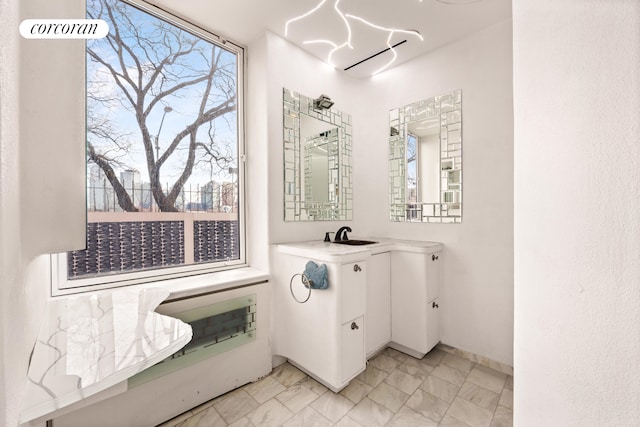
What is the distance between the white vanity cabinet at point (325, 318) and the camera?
1696 mm

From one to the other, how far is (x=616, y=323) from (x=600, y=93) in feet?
1.61

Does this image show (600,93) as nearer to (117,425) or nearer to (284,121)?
(284,121)

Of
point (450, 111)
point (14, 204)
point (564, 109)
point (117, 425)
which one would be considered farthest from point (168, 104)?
point (450, 111)

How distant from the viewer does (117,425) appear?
1372 mm

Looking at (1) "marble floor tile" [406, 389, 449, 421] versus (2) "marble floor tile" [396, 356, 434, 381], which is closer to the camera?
(1) "marble floor tile" [406, 389, 449, 421]

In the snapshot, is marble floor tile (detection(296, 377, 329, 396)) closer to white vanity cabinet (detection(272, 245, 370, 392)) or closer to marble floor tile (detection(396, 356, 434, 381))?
white vanity cabinet (detection(272, 245, 370, 392))

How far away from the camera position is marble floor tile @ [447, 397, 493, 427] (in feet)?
4.94

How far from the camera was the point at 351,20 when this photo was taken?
6.46ft

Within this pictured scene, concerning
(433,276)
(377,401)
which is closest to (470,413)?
(377,401)

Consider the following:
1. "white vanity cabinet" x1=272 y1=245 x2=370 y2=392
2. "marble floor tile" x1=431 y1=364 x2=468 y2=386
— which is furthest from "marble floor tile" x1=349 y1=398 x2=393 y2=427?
"marble floor tile" x1=431 y1=364 x2=468 y2=386

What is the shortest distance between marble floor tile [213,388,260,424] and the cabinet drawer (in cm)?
83

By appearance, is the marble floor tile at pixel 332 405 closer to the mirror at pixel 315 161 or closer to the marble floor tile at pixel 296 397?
the marble floor tile at pixel 296 397

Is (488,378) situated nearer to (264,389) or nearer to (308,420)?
(308,420)

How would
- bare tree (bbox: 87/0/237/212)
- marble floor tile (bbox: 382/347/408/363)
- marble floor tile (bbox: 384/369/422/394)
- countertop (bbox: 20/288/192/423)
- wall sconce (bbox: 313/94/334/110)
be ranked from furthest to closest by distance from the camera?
wall sconce (bbox: 313/94/334/110) < marble floor tile (bbox: 382/347/408/363) < marble floor tile (bbox: 384/369/422/394) < bare tree (bbox: 87/0/237/212) < countertop (bbox: 20/288/192/423)
